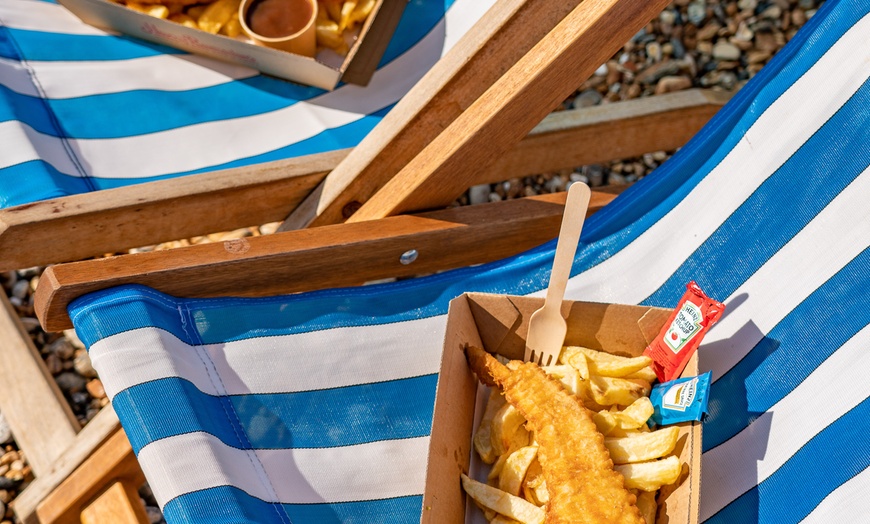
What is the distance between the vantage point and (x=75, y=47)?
2.56 meters

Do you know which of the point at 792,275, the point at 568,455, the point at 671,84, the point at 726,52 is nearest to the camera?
the point at 568,455

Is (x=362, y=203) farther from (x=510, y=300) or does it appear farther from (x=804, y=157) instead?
(x=804, y=157)

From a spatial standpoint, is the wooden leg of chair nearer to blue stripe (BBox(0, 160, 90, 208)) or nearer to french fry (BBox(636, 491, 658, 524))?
blue stripe (BBox(0, 160, 90, 208))

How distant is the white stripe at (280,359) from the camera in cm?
182

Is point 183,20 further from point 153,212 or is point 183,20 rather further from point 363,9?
point 153,212

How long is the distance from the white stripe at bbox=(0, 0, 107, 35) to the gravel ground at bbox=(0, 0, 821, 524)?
80 cm

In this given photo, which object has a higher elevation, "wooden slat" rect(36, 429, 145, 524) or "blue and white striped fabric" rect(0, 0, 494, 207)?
"blue and white striped fabric" rect(0, 0, 494, 207)

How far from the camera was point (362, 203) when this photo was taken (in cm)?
222

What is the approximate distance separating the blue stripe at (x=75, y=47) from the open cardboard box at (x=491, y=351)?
141cm

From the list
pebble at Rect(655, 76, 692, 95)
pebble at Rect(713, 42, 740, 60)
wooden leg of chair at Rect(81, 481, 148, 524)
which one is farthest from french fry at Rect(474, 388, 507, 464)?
pebble at Rect(713, 42, 740, 60)

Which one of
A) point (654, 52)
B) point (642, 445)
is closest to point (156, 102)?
point (642, 445)

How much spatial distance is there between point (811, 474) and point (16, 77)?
7.67 feet

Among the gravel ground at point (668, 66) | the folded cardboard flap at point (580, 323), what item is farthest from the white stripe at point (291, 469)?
the gravel ground at point (668, 66)

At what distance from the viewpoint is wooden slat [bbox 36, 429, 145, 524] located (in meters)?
2.30
